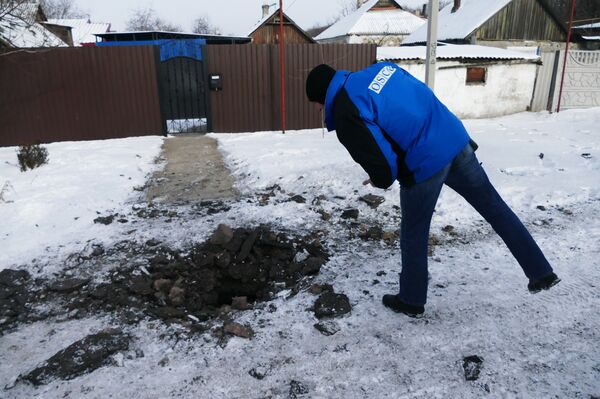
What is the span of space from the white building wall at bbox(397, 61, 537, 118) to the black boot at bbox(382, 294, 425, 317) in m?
9.08

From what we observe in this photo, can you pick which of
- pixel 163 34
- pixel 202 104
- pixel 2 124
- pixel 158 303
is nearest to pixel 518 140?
pixel 202 104

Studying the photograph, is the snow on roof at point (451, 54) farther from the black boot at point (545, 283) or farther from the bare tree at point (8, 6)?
the black boot at point (545, 283)

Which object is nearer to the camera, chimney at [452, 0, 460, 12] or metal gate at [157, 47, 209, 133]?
metal gate at [157, 47, 209, 133]

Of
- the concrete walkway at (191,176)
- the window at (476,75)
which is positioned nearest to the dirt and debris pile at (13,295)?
the concrete walkway at (191,176)

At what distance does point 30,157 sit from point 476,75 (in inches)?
406

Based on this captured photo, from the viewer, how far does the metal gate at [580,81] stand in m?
11.9

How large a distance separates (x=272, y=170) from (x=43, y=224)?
9.39 feet

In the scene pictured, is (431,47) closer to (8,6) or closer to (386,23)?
(8,6)

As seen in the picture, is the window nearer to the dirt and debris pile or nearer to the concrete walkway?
the concrete walkway

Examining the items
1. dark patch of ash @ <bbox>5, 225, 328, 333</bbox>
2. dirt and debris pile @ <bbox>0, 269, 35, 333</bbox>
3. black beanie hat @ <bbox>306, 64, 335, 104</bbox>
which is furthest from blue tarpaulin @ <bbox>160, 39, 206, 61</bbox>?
black beanie hat @ <bbox>306, 64, 335, 104</bbox>

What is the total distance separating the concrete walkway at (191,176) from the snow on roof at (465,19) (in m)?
17.4

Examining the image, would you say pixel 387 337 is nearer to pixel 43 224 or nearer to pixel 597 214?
pixel 597 214

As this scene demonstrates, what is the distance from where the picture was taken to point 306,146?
7.67 meters

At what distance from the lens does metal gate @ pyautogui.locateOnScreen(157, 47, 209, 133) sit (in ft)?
30.0
